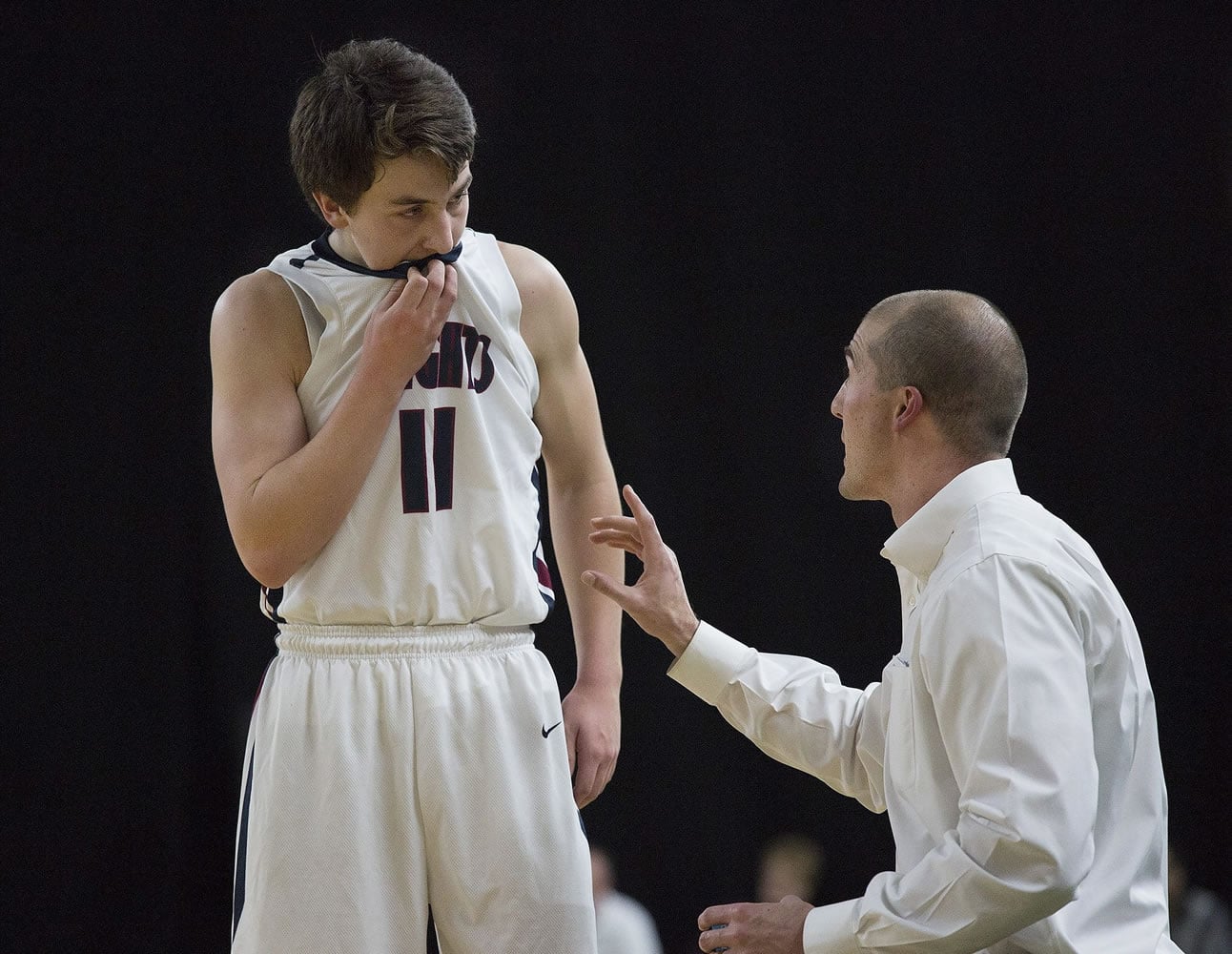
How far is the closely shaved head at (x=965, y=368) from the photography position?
189cm

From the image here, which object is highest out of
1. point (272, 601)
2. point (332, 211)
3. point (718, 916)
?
point (332, 211)

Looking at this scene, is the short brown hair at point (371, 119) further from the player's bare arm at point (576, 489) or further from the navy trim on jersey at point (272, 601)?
the navy trim on jersey at point (272, 601)

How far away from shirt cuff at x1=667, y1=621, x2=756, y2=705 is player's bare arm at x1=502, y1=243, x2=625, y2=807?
0.36ft

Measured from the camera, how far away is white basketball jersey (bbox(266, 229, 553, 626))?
186 cm

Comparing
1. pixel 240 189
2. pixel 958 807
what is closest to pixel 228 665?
pixel 240 189

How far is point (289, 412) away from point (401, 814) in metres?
0.55

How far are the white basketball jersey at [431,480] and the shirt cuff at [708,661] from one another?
289mm

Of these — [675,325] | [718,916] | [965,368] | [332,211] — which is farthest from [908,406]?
[675,325]

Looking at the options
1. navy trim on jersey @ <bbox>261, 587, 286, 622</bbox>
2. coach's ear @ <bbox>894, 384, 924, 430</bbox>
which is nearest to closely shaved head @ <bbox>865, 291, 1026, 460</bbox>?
coach's ear @ <bbox>894, 384, 924, 430</bbox>

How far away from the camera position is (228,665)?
13.5 ft

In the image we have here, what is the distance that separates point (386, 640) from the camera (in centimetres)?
186

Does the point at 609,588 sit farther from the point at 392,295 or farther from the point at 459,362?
the point at 392,295

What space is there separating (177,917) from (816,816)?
79.5 inches

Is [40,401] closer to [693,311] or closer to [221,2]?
[221,2]
